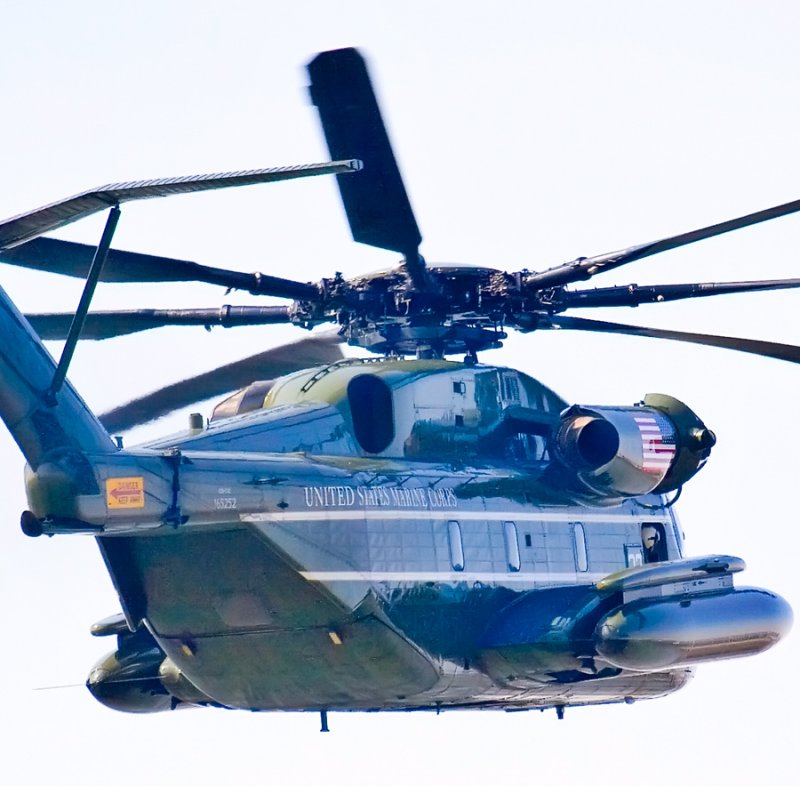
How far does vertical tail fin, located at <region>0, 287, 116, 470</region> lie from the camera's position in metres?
14.5

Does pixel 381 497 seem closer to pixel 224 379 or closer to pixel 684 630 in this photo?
pixel 684 630

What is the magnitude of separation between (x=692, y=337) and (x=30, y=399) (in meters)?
6.61

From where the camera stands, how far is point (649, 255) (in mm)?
17141

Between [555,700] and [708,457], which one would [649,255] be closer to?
[708,457]

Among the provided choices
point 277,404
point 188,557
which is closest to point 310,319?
point 277,404

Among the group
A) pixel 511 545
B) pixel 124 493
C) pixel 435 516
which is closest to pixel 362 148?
pixel 124 493

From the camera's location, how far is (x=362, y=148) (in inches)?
607

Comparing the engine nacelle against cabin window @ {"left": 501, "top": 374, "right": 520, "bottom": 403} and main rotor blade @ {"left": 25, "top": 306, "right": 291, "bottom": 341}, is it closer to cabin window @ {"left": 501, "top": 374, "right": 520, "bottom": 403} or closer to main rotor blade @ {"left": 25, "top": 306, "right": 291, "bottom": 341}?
cabin window @ {"left": 501, "top": 374, "right": 520, "bottom": 403}

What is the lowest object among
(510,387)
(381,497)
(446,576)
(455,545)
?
(446,576)

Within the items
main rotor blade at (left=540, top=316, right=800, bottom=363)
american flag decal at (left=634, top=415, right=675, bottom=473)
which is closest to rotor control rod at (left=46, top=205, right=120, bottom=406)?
main rotor blade at (left=540, top=316, right=800, bottom=363)

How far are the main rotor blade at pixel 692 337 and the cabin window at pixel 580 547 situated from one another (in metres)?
1.98

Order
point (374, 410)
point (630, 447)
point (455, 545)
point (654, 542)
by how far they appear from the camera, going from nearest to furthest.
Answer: point (455, 545), point (374, 410), point (630, 447), point (654, 542)

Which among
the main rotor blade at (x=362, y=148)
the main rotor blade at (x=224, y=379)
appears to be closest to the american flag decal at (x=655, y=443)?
the main rotor blade at (x=362, y=148)

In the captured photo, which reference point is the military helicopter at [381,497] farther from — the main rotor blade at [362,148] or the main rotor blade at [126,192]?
the main rotor blade at [126,192]
